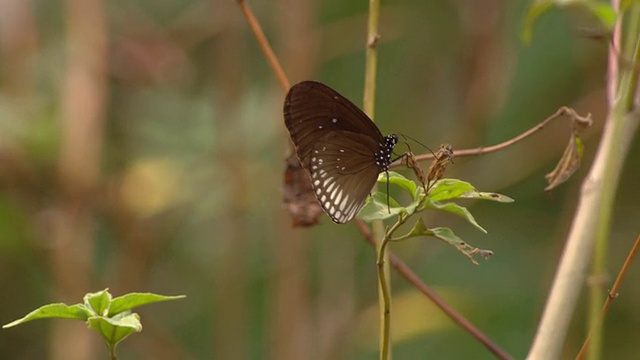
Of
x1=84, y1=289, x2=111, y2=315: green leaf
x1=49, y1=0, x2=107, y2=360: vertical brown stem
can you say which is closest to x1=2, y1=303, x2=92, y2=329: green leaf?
x1=84, y1=289, x2=111, y2=315: green leaf

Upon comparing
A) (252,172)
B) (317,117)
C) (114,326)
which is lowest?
(252,172)

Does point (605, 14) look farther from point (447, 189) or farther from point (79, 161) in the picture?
point (79, 161)

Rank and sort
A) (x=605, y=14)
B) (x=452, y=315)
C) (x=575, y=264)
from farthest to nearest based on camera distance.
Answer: (x=452, y=315)
(x=575, y=264)
(x=605, y=14)

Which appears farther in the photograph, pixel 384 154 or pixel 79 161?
pixel 79 161

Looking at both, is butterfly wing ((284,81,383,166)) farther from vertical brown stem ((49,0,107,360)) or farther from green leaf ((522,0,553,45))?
vertical brown stem ((49,0,107,360))

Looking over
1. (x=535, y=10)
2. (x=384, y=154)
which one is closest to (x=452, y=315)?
(x=384, y=154)

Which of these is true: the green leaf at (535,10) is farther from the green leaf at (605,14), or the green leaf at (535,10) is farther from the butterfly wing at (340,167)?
the butterfly wing at (340,167)
